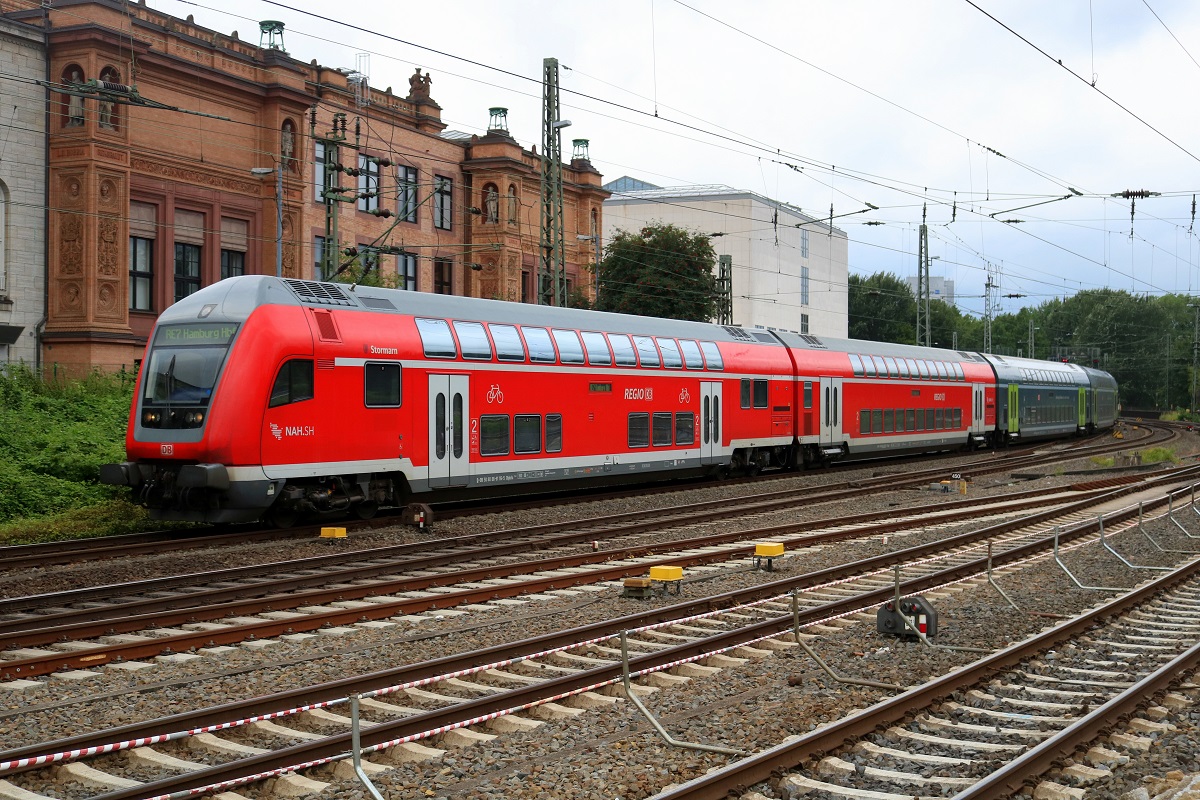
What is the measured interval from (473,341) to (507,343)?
929mm

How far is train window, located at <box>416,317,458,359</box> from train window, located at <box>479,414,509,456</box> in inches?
54.6

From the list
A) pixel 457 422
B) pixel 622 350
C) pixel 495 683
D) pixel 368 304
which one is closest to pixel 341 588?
pixel 495 683

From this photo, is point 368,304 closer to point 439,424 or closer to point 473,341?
point 473,341

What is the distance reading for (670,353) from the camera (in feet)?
83.7

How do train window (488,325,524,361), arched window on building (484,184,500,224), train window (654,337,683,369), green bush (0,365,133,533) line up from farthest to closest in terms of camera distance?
arched window on building (484,184,500,224)
train window (654,337,683,369)
train window (488,325,524,361)
green bush (0,365,133,533)

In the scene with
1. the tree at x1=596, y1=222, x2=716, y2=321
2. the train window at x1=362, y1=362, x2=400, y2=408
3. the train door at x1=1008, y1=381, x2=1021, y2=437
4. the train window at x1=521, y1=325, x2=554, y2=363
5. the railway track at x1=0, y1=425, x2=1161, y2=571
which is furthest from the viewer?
the tree at x1=596, y1=222, x2=716, y2=321

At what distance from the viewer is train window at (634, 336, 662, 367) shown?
24.5 m

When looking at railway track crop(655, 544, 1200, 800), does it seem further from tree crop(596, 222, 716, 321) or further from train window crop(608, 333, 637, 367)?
tree crop(596, 222, 716, 321)

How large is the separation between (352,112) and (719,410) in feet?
60.2

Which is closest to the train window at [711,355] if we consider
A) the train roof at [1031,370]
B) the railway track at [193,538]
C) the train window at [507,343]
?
the railway track at [193,538]

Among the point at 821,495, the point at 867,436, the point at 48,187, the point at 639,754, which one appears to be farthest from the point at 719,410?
the point at 639,754

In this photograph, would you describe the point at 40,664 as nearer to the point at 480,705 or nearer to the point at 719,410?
the point at 480,705

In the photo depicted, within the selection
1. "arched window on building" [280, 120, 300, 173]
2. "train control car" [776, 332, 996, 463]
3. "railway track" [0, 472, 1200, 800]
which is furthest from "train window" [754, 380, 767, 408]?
"arched window on building" [280, 120, 300, 173]

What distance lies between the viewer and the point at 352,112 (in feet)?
125
